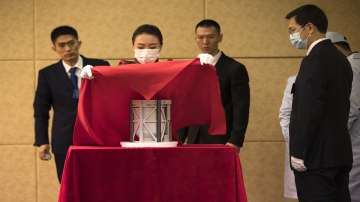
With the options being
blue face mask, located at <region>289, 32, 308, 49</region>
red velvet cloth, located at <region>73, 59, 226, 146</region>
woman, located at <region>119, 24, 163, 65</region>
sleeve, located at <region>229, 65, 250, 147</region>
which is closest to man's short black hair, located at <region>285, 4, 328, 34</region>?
blue face mask, located at <region>289, 32, 308, 49</region>

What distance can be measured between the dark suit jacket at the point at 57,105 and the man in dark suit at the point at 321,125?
1156 mm

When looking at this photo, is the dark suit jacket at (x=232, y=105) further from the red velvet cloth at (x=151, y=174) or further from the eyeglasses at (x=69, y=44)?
the red velvet cloth at (x=151, y=174)

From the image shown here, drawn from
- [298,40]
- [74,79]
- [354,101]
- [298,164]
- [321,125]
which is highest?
[298,40]

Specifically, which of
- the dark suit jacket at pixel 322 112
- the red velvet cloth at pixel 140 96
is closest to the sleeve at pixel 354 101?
the dark suit jacket at pixel 322 112

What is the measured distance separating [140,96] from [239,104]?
122 cm

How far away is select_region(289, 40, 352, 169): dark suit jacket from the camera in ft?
9.12

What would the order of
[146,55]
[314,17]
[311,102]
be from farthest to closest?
[314,17] → [311,102] → [146,55]

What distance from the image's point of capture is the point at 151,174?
84.9 inches

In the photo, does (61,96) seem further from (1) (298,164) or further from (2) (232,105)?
(1) (298,164)

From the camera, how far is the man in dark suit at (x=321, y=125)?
2783 mm

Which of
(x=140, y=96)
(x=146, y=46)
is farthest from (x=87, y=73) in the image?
(x=146, y=46)

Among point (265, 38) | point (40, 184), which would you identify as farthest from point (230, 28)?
point (40, 184)

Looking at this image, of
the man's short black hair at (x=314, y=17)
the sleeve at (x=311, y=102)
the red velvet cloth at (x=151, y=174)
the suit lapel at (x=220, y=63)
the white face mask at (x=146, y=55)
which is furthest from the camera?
the suit lapel at (x=220, y=63)

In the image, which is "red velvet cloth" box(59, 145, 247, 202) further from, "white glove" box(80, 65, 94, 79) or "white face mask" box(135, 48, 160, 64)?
"white face mask" box(135, 48, 160, 64)
